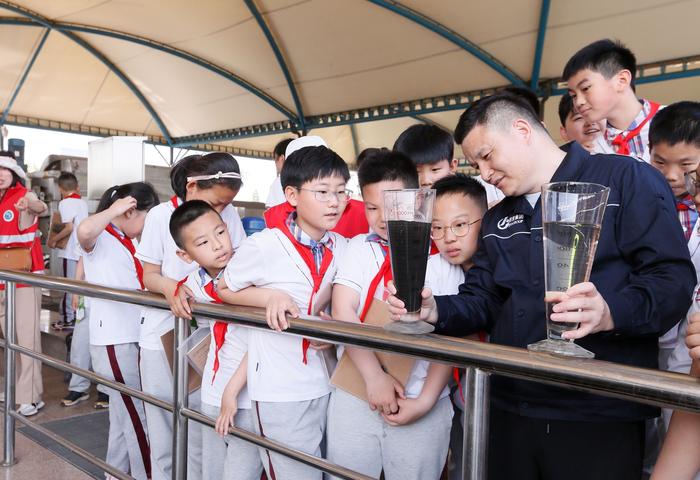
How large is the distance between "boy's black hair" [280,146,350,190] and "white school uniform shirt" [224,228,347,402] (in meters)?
0.19

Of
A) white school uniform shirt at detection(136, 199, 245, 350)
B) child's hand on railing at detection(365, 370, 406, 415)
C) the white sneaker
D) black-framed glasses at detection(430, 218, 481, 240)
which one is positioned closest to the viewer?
child's hand on railing at detection(365, 370, 406, 415)

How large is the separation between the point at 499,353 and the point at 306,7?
9.19m

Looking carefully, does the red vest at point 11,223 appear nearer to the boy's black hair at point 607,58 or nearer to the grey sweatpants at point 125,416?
the grey sweatpants at point 125,416

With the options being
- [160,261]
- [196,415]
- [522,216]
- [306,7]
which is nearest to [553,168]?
[522,216]

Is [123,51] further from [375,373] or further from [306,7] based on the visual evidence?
[375,373]

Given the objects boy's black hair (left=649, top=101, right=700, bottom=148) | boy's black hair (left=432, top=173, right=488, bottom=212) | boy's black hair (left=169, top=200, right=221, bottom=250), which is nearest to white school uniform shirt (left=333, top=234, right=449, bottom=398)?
boy's black hair (left=432, top=173, right=488, bottom=212)

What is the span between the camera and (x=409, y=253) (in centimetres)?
97

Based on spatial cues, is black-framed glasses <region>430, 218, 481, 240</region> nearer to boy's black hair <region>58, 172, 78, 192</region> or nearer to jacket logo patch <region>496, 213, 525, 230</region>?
jacket logo patch <region>496, 213, 525, 230</region>

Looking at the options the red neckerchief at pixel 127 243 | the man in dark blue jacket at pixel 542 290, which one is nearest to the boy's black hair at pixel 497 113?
the man in dark blue jacket at pixel 542 290

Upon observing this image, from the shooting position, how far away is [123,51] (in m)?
12.1

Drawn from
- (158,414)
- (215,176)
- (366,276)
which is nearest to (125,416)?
(158,414)

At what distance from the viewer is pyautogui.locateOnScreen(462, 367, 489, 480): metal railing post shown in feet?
3.22

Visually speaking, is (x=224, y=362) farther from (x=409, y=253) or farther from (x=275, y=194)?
(x=275, y=194)

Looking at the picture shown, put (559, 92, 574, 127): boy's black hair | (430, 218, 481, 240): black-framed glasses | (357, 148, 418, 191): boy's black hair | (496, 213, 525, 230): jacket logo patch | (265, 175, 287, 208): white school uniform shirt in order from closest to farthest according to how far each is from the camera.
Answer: (496, 213, 525, 230): jacket logo patch < (430, 218, 481, 240): black-framed glasses < (357, 148, 418, 191): boy's black hair < (559, 92, 574, 127): boy's black hair < (265, 175, 287, 208): white school uniform shirt
